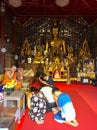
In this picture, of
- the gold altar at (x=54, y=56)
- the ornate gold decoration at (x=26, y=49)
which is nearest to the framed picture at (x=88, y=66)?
the gold altar at (x=54, y=56)

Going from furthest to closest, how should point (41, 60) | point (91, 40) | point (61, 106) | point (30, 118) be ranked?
point (91, 40)
point (41, 60)
point (30, 118)
point (61, 106)

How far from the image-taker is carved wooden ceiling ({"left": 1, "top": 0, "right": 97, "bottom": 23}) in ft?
32.7

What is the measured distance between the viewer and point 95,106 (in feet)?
18.9

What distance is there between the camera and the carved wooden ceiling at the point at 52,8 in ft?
32.7

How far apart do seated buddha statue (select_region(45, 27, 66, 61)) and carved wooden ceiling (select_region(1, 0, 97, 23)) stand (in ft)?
7.96

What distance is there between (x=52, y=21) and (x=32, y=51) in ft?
7.42

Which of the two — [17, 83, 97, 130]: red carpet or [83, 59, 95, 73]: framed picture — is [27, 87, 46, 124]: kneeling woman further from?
[83, 59, 95, 73]: framed picture

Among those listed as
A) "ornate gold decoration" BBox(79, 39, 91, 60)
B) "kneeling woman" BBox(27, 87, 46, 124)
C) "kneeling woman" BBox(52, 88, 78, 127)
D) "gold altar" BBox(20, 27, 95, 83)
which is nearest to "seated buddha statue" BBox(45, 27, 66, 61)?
"gold altar" BBox(20, 27, 95, 83)

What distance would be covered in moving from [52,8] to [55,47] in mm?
3579

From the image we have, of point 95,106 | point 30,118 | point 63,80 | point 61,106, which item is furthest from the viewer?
point 63,80

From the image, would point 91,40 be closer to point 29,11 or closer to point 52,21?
point 52,21

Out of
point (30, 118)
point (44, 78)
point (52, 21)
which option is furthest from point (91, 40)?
point (30, 118)

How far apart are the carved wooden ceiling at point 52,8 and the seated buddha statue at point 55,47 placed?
7.96 feet

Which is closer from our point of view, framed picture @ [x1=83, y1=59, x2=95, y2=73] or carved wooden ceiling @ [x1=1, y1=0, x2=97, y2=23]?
carved wooden ceiling @ [x1=1, y1=0, x2=97, y2=23]
